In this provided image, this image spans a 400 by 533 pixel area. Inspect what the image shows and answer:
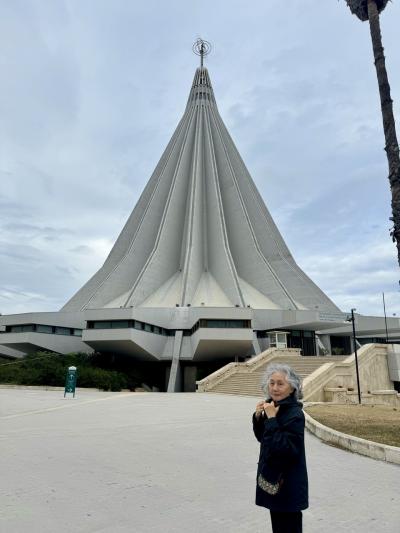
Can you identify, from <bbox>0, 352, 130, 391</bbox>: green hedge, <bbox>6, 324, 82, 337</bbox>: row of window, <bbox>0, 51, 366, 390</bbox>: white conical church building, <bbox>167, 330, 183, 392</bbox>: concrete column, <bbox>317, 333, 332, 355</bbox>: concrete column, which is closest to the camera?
<bbox>0, 352, 130, 391</bbox>: green hedge

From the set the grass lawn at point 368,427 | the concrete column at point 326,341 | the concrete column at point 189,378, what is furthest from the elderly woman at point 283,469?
the concrete column at point 326,341

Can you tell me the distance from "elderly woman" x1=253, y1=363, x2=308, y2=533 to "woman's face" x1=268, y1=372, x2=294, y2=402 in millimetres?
84

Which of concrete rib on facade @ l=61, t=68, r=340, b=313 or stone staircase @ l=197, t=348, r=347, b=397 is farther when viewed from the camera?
concrete rib on facade @ l=61, t=68, r=340, b=313

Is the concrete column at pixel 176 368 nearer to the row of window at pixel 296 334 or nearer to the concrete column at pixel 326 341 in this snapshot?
the row of window at pixel 296 334

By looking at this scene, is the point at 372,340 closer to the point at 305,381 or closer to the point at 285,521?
the point at 305,381

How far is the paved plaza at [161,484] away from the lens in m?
3.32

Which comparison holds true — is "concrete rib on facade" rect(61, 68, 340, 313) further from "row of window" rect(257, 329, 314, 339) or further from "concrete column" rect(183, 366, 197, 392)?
"concrete column" rect(183, 366, 197, 392)

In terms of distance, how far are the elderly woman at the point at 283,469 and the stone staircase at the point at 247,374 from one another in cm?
1763

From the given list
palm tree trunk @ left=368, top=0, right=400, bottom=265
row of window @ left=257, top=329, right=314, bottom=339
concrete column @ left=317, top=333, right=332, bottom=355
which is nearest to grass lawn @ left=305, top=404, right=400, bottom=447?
palm tree trunk @ left=368, top=0, right=400, bottom=265

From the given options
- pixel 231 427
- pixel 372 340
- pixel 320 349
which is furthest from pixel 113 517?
pixel 372 340

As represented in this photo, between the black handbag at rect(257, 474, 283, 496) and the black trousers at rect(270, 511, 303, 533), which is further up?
the black handbag at rect(257, 474, 283, 496)

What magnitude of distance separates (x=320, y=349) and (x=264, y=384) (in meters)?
34.1

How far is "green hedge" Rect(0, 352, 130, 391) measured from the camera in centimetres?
2191

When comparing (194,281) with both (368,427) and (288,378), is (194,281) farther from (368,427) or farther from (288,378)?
(288,378)
